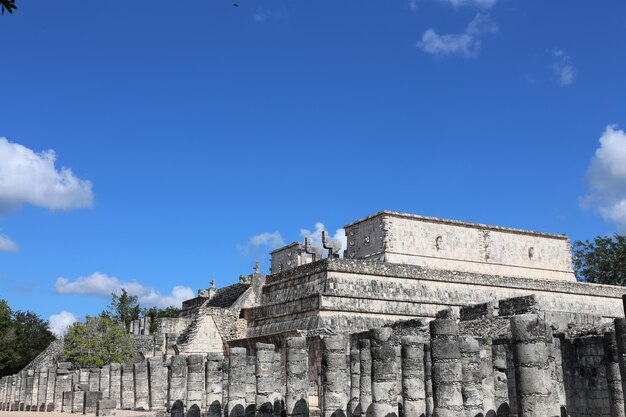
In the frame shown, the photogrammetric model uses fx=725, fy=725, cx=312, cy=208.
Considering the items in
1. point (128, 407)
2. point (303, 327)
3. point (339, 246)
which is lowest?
point (128, 407)

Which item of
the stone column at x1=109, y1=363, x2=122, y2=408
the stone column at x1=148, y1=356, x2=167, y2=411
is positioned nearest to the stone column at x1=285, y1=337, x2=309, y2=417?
the stone column at x1=148, y1=356, x2=167, y2=411

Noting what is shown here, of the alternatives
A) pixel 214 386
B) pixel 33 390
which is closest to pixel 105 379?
pixel 33 390

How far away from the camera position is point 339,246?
107ft

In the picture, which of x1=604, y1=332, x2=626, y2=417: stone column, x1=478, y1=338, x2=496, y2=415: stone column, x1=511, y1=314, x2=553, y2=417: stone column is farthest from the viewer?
x1=478, y1=338, x2=496, y2=415: stone column

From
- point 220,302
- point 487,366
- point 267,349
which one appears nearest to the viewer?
point 487,366

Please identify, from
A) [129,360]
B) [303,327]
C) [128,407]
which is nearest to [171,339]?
[129,360]

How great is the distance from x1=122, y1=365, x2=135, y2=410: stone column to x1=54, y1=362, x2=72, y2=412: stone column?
2743 millimetres

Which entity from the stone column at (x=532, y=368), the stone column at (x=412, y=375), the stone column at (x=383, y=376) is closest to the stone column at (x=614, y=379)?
the stone column at (x=532, y=368)

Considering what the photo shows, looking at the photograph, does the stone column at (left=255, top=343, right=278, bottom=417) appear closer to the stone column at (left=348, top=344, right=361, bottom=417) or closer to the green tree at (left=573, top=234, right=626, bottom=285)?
the stone column at (left=348, top=344, right=361, bottom=417)

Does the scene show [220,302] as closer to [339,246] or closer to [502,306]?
[339,246]

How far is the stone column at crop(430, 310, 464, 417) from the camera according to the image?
12062 millimetres

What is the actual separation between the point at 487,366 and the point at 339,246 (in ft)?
56.9

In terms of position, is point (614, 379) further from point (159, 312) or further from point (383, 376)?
point (159, 312)

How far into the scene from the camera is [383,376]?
13.6m
